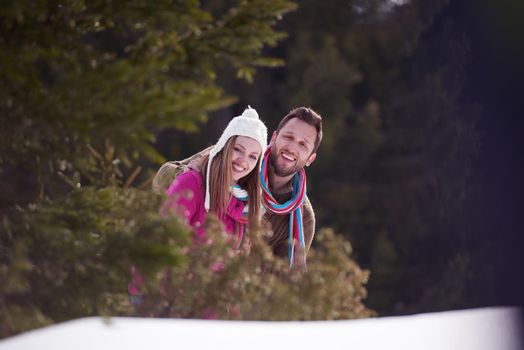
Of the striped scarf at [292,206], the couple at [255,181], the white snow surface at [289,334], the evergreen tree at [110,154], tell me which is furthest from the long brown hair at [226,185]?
the white snow surface at [289,334]

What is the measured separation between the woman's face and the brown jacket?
0.22m

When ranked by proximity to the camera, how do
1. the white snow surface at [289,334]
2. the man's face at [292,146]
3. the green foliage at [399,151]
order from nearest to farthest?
the white snow surface at [289,334]
the man's face at [292,146]
the green foliage at [399,151]

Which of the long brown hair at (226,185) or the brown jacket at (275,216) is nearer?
the long brown hair at (226,185)

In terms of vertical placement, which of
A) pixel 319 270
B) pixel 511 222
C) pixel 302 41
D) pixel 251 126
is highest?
pixel 511 222

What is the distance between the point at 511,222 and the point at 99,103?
4.99 feet

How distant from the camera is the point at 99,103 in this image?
2.94 metres

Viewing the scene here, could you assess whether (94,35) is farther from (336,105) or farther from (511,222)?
(511,222)

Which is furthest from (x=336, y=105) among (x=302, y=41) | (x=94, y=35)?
(x=94, y=35)

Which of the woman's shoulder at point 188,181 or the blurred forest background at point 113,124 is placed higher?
the blurred forest background at point 113,124

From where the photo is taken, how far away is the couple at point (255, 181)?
4.60m

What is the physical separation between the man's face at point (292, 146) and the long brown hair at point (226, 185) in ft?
1.26

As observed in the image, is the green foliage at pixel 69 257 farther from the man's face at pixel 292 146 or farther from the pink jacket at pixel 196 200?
the man's face at pixel 292 146

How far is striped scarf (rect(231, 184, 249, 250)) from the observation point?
4660mm

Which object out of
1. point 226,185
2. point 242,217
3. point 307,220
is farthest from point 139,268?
point 307,220
